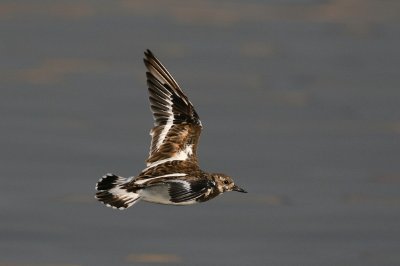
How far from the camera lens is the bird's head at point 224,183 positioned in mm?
13492

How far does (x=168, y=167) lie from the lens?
1320 cm

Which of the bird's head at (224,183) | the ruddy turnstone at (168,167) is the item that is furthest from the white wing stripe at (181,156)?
the bird's head at (224,183)

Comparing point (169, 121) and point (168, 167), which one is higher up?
point (169, 121)

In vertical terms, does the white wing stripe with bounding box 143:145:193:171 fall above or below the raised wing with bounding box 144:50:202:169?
below

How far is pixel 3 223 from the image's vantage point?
13.6 meters

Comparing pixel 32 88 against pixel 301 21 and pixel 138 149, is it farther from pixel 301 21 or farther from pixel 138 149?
pixel 301 21

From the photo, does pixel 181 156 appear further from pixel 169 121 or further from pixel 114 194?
pixel 114 194

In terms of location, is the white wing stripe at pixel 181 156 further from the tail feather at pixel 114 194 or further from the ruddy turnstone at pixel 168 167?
the tail feather at pixel 114 194

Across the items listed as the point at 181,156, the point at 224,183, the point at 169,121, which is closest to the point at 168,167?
the point at 181,156

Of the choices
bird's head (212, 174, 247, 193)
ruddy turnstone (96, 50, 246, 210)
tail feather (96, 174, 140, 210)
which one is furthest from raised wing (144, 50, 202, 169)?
tail feather (96, 174, 140, 210)

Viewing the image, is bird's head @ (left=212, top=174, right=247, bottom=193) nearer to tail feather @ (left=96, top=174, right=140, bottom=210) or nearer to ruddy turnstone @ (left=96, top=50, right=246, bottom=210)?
ruddy turnstone @ (left=96, top=50, right=246, bottom=210)

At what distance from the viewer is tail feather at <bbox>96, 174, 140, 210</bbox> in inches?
493

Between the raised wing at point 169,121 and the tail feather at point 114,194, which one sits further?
the raised wing at point 169,121

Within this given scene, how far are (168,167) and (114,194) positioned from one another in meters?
0.70
